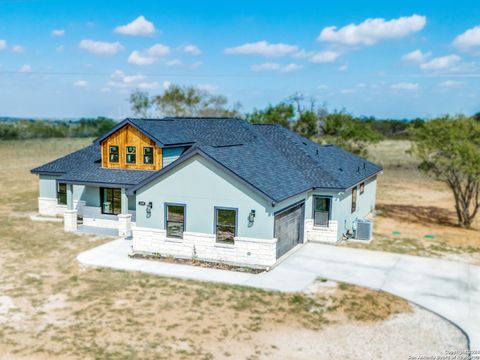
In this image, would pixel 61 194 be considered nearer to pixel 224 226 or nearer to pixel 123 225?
pixel 123 225

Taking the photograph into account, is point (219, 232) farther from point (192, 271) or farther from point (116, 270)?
point (116, 270)

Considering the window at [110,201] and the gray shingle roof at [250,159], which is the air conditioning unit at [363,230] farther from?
the window at [110,201]

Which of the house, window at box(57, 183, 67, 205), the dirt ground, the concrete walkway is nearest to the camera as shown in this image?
the concrete walkway

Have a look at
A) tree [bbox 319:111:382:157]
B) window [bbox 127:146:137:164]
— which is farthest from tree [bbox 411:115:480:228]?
window [bbox 127:146:137:164]

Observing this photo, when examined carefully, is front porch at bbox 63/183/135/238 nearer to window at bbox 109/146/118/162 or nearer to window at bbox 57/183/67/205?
window at bbox 109/146/118/162

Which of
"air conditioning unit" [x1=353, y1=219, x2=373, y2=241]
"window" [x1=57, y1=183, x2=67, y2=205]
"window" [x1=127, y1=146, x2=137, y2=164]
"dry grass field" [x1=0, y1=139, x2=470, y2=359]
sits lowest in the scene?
"dry grass field" [x1=0, y1=139, x2=470, y2=359]
